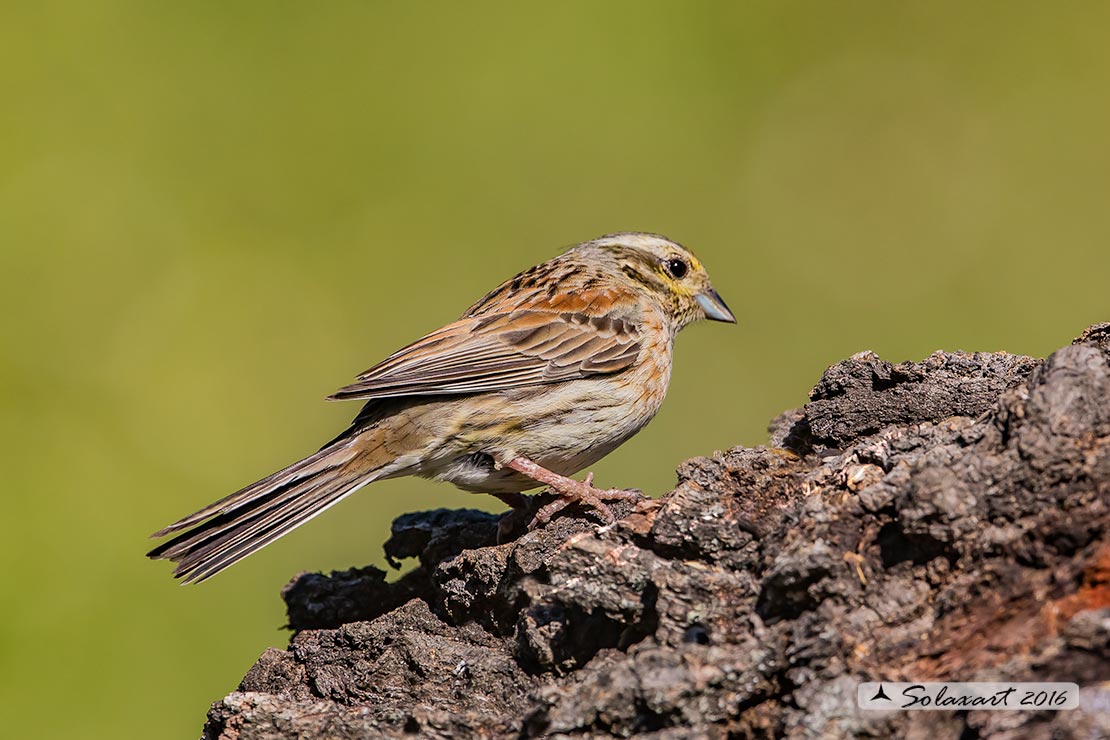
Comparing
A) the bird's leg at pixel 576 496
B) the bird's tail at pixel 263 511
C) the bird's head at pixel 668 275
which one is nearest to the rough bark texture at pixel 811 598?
the bird's leg at pixel 576 496

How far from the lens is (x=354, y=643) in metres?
3.46

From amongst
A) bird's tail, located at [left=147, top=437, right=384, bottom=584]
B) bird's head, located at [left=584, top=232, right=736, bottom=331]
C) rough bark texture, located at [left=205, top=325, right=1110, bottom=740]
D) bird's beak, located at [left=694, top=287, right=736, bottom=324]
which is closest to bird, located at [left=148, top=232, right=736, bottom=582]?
bird's tail, located at [left=147, top=437, right=384, bottom=584]

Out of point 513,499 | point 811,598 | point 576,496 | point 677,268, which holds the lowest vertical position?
point 811,598

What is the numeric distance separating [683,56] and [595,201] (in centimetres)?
125

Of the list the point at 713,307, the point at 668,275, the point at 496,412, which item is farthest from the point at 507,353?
the point at 713,307

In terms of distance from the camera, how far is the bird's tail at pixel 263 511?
4074 mm

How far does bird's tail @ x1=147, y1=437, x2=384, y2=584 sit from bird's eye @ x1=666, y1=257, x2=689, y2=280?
197cm

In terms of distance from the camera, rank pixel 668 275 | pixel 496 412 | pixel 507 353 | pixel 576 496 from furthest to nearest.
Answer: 1. pixel 668 275
2. pixel 507 353
3. pixel 496 412
4. pixel 576 496

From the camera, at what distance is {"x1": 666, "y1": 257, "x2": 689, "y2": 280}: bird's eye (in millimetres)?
5828

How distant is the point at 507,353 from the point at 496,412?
321mm

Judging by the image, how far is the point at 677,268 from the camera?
5.84m

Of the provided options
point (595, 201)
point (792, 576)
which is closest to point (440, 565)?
point (792, 576)

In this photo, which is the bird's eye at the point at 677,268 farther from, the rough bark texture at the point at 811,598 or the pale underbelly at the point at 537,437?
the rough bark texture at the point at 811,598

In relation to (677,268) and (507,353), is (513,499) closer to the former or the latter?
(507,353)
